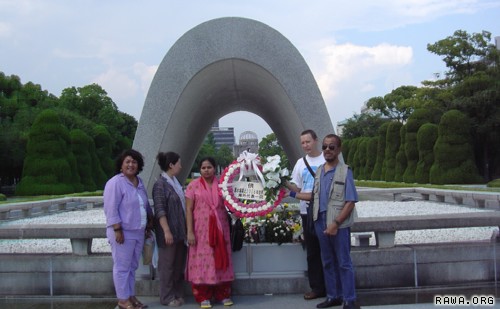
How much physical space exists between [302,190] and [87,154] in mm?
23518

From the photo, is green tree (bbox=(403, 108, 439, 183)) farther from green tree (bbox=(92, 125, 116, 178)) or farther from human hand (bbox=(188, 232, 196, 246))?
human hand (bbox=(188, 232, 196, 246))

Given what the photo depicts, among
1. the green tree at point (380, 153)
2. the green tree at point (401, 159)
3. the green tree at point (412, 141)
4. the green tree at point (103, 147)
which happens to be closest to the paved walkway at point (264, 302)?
the green tree at point (412, 141)

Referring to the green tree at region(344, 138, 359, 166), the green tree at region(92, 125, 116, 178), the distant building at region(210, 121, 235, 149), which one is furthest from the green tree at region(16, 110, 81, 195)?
the distant building at region(210, 121, 235, 149)

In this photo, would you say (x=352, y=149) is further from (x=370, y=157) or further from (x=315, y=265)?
(x=315, y=265)

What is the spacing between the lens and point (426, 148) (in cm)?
2619

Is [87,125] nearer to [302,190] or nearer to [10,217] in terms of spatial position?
[10,217]

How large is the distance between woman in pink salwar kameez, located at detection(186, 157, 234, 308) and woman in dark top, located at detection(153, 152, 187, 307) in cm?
14

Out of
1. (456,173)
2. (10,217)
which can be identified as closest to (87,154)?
(10,217)

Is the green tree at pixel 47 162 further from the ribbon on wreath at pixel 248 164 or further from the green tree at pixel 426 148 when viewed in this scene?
the ribbon on wreath at pixel 248 164

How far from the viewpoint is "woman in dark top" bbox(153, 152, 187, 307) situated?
14.3 feet

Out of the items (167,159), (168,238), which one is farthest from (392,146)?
(168,238)

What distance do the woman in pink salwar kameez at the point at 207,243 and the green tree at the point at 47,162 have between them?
64.2 ft

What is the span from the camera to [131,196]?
4172 millimetres

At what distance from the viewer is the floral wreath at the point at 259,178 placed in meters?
4.38
